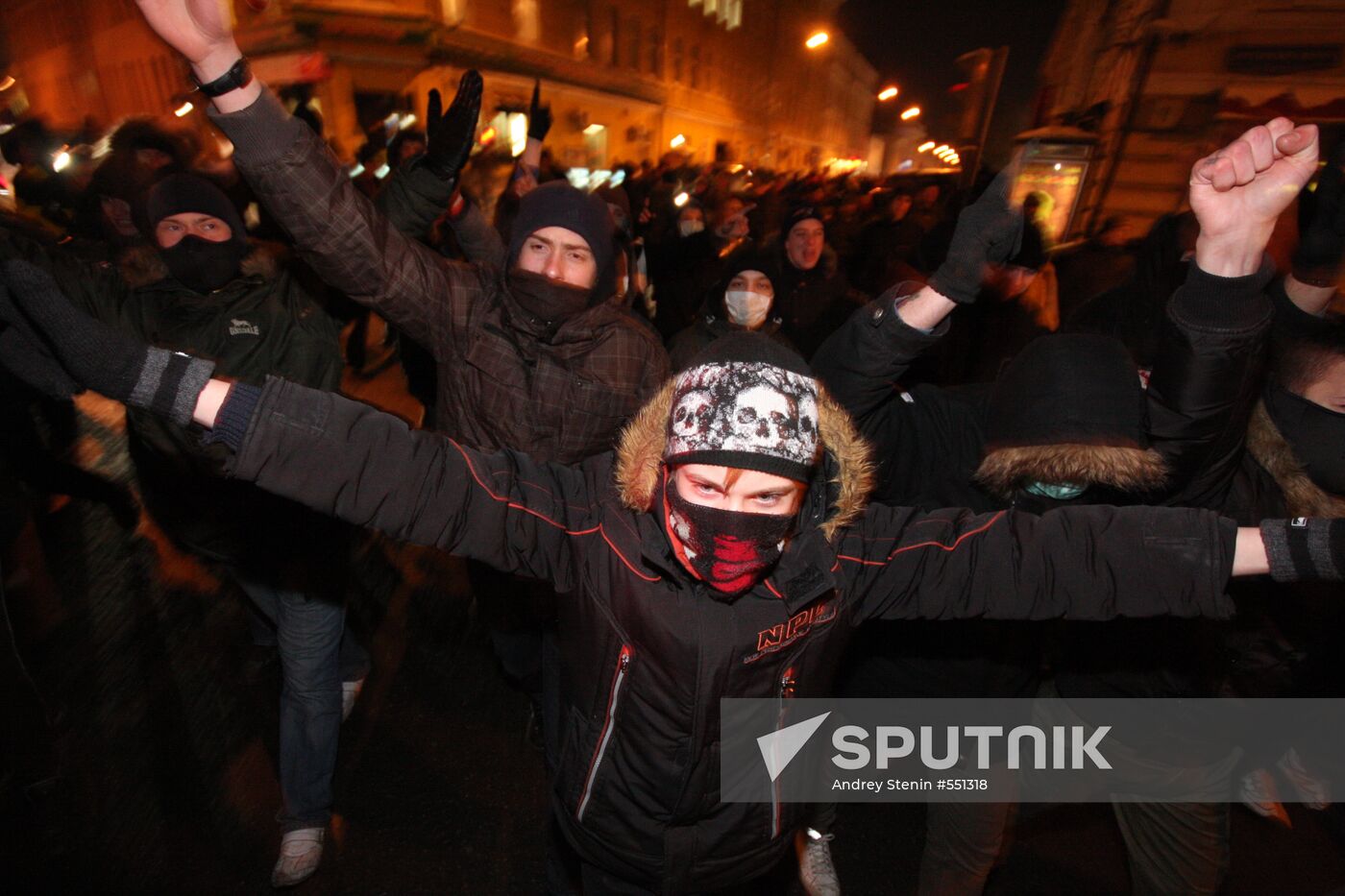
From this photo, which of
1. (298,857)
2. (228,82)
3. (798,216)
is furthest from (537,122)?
(298,857)

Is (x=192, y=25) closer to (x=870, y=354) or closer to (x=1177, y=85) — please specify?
(x=870, y=354)

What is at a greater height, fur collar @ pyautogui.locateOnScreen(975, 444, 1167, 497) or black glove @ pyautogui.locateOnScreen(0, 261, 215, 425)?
black glove @ pyautogui.locateOnScreen(0, 261, 215, 425)

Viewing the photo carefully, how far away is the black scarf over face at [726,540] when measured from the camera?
148 centimetres

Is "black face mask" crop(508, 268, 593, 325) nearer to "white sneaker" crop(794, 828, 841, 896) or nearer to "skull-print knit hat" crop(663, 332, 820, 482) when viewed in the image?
"skull-print knit hat" crop(663, 332, 820, 482)

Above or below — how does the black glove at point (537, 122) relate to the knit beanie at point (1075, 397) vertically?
above

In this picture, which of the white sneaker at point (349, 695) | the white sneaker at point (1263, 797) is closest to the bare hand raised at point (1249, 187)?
the white sneaker at point (1263, 797)

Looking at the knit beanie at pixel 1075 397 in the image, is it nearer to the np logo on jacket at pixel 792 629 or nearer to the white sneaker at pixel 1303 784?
the np logo on jacket at pixel 792 629

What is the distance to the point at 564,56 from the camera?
2583 centimetres

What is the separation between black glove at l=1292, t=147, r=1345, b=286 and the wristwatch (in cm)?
322

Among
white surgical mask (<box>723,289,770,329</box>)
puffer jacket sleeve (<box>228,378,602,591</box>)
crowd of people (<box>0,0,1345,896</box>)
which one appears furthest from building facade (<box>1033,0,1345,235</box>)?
puffer jacket sleeve (<box>228,378,602,591</box>)

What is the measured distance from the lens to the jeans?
2451mm

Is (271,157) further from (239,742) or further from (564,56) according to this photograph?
(564,56)

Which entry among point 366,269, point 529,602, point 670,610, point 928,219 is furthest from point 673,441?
point 928,219

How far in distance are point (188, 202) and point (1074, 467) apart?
2.96 m
